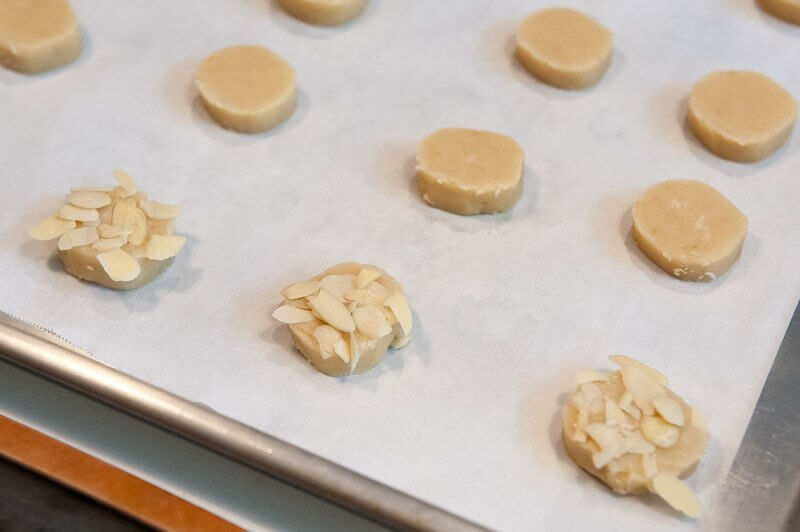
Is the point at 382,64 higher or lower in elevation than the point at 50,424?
higher

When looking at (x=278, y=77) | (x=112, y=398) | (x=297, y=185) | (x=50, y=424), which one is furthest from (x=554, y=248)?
(x=50, y=424)

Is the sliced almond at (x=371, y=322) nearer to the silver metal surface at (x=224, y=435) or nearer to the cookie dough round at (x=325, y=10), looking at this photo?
the silver metal surface at (x=224, y=435)

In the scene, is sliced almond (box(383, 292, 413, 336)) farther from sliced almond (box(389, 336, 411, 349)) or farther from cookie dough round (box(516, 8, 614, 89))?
cookie dough round (box(516, 8, 614, 89))

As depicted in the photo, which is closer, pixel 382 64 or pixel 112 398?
pixel 112 398

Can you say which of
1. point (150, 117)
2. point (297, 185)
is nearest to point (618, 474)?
point (297, 185)

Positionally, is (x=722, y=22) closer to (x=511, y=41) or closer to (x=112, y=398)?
(x=511, y=41)

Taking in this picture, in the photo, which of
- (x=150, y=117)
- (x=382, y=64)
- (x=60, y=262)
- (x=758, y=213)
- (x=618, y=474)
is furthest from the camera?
(x=382, y=64)

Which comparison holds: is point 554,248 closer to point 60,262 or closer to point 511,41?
point 511,41

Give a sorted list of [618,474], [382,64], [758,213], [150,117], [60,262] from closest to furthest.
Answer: [618,474]
[60,262]
[758,213]
[150,117]
[382,64]
